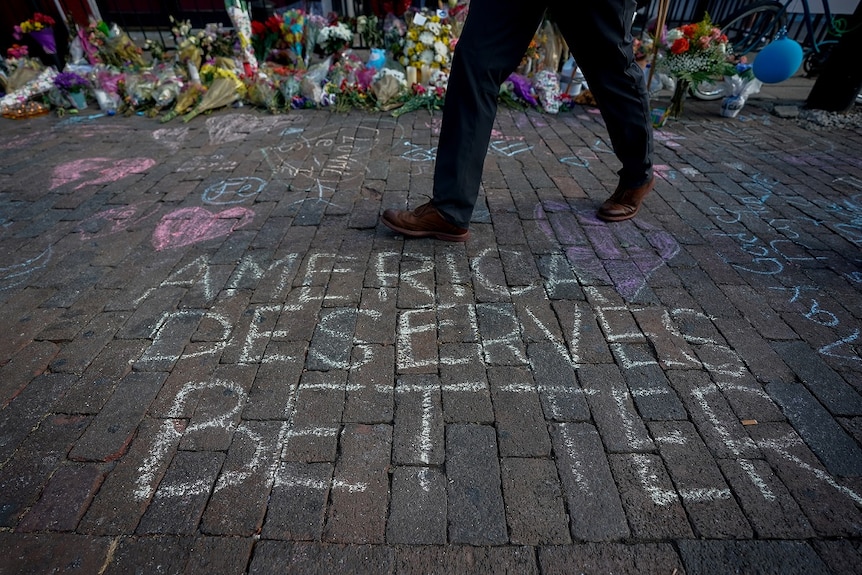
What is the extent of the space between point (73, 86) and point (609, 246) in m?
6.35

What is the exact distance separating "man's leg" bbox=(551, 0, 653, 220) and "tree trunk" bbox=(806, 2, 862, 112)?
14.0ft

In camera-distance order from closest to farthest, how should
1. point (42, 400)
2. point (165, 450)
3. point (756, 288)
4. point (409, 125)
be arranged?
1. point (165, 450)
2. point (42, 400)
3. point (756, 288)
4. point (409, 125)

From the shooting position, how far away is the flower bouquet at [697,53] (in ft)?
15.3

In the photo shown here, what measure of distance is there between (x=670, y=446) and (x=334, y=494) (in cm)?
125

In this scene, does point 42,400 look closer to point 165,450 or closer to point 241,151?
point 165,450

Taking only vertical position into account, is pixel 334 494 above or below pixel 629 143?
below

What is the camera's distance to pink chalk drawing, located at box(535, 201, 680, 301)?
260 centimetres

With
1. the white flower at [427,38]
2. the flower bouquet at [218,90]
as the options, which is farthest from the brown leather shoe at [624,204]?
the flower bouquet at [218,90]

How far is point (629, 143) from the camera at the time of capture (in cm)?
288

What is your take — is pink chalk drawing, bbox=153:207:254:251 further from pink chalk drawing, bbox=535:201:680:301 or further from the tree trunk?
the tree trunk

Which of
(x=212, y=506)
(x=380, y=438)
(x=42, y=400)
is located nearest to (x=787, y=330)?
(x=380, y=438)

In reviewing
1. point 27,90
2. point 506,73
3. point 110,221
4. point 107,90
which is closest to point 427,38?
point 506,73

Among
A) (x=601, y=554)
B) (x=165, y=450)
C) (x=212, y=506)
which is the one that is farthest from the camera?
(x=165, y=450)

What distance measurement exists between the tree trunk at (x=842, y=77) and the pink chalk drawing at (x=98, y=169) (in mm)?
7443
